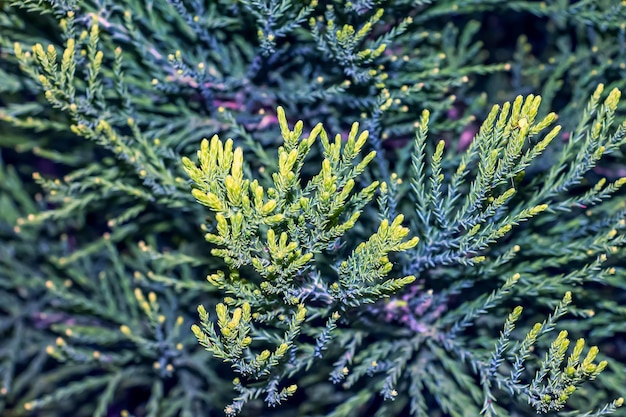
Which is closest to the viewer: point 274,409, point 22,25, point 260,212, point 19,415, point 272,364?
point 260,212

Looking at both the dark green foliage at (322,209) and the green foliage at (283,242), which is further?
the dark green foliage at (322,209)

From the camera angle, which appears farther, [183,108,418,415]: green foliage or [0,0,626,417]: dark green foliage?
[0,0,626,417]: dark green foliage

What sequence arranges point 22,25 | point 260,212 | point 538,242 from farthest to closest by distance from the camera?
point 22,25, point 538,242, point 260,212

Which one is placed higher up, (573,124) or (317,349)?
(573,124)

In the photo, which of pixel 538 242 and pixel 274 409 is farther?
pixel 274 409

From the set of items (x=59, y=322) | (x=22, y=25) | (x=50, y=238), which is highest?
(x=22, y=25)

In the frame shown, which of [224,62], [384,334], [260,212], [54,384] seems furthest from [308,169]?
[54,384]

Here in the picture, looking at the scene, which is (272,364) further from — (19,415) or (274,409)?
(19,415)
